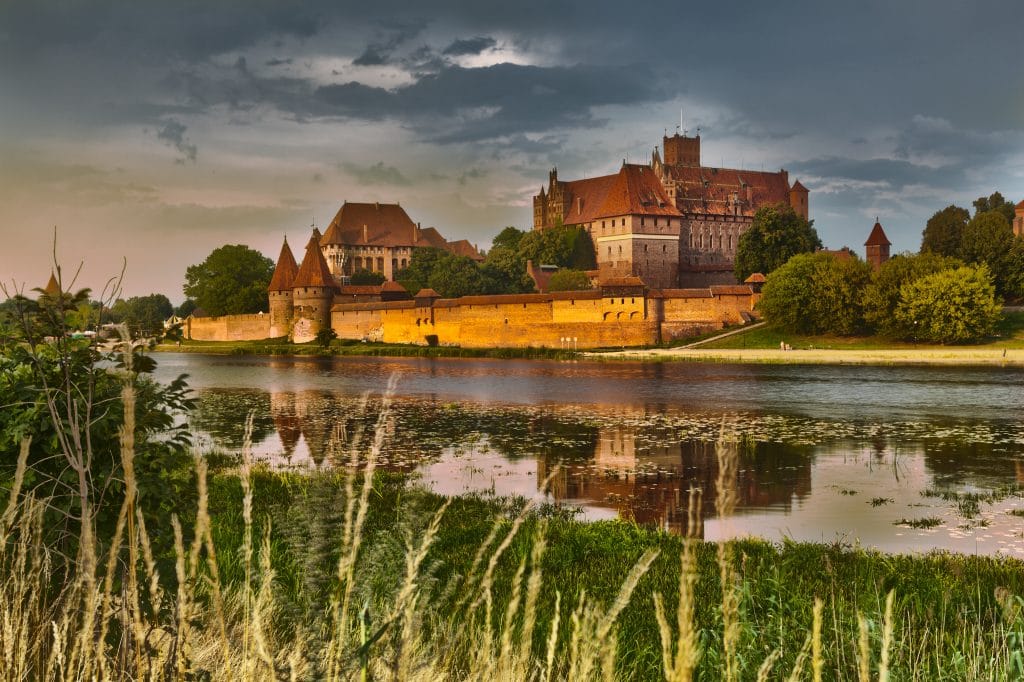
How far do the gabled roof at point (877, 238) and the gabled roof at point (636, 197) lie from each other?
13727 mm

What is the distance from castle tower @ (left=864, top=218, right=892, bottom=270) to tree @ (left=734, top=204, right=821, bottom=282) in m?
Answer: 13.8

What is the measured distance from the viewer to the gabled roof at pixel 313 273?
55.1 metres

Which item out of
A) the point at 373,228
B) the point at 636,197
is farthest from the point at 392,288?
the point at 373,228

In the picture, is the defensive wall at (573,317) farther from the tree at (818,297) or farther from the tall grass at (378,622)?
the tall grass at (378,622)

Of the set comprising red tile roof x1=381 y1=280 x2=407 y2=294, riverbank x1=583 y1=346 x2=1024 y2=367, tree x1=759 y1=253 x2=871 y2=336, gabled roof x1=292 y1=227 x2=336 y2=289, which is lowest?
riverbank x1=583 y1=346 x2=1024 y2=367

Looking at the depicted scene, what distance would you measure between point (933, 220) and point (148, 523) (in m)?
57.2

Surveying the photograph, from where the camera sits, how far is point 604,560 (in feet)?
18.6

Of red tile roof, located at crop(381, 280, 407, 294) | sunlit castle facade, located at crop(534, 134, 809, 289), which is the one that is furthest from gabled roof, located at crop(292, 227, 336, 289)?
sunlit castle facade, located at crop(534, 134, 809, 289)

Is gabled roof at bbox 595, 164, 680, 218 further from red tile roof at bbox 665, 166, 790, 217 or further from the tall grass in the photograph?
the tall grass

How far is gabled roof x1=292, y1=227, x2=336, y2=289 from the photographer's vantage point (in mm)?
55134

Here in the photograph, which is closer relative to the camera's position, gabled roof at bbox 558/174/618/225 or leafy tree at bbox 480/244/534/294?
leafy tree at bbox 480/244/534/294

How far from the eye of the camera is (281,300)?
56.6 m

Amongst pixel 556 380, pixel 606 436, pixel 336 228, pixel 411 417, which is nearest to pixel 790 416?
pixel 606 436

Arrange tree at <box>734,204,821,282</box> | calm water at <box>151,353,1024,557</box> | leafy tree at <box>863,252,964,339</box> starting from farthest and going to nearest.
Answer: tree at <box>734,204,821,282</box>
leafy tree at <box>863,252,964,339</box>
calm water at <box>151,353,1024,557</box>
